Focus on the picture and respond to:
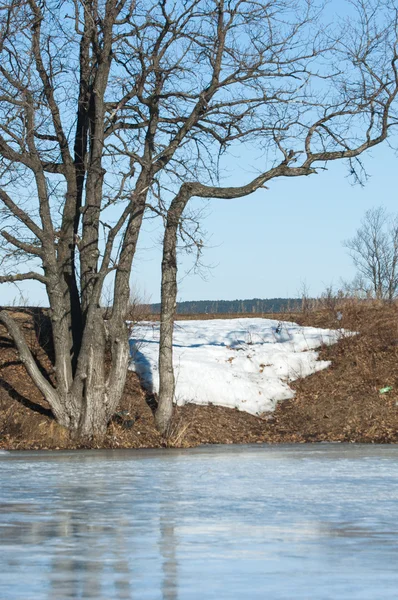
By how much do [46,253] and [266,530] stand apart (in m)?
12.5

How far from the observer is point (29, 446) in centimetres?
1744

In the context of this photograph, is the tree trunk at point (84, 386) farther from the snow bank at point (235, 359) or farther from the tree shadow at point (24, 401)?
the snow bank at point (235, 359)

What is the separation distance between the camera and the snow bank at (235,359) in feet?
70.5

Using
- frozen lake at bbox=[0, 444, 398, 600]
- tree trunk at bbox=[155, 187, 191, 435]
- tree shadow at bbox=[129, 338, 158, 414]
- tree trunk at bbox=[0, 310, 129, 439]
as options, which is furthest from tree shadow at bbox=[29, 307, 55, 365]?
frozen lake at bbox=[0, 444, 398, 600]

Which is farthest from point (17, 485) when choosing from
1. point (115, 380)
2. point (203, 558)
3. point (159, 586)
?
point (115, 380)

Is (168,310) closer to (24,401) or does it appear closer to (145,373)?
(145,373)

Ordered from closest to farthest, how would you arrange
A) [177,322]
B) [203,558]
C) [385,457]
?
1. [203,558]
2. [385,457]
3. [177,322]

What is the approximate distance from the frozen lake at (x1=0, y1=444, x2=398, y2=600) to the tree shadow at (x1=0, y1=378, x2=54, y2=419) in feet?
18.3

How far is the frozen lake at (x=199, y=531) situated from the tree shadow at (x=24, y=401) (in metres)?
5.58

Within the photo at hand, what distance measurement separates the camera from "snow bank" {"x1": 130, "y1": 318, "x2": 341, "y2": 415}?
21500mm

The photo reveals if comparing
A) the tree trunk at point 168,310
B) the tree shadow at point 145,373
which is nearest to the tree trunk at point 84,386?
the tree trunk at point 168,310

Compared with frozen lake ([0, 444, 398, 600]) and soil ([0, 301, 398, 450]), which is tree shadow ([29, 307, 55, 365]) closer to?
soil ([0, 301, 398, 450])

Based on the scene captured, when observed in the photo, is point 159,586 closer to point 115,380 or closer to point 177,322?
point 115,380

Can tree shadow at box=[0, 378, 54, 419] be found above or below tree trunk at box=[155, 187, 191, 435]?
below
